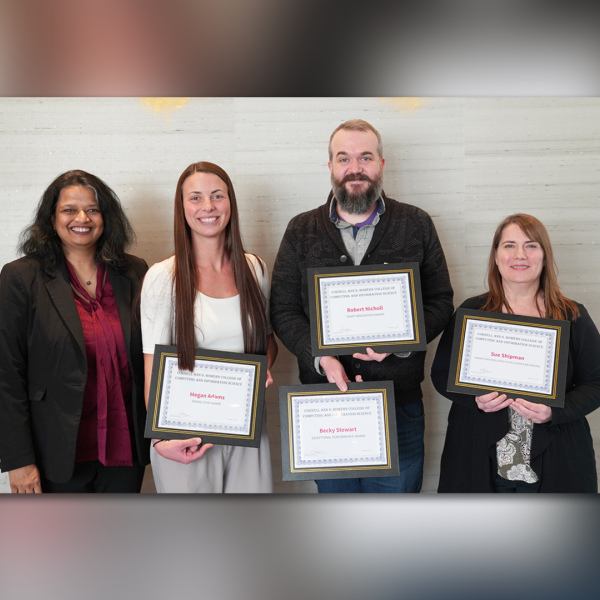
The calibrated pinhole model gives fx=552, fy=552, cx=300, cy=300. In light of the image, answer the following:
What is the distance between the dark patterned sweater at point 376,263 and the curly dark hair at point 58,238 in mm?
715

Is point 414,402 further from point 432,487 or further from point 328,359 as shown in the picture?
point 432,487

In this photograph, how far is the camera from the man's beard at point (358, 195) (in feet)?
7.68

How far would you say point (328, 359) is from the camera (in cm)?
228

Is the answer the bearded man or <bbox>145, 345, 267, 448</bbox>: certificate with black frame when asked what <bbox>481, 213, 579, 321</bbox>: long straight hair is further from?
<bbox>145, 345, 267, 448</bbox>: certificate with black frame

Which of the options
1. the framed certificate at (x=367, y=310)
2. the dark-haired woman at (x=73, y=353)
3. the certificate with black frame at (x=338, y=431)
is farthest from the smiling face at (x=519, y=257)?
the dark-haired woman at (x=73, y=353)

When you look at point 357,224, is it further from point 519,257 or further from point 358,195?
point 519,257

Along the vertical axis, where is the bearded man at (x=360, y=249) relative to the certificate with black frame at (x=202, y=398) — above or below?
above

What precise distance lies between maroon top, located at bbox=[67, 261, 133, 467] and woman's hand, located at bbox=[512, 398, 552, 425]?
62.9 inches

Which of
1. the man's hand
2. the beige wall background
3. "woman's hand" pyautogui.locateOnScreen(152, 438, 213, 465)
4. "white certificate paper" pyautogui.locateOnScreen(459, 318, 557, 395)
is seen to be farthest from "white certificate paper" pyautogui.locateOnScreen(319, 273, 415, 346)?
the beige wall background

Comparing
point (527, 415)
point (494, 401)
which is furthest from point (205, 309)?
point (527, 415)

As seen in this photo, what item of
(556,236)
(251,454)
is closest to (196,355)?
(251,454)

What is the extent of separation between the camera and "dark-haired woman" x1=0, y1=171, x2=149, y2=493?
2256 mm

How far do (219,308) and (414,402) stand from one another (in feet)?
3.22

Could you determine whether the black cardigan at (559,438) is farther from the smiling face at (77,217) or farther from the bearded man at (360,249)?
the smiling face at (77,217)
